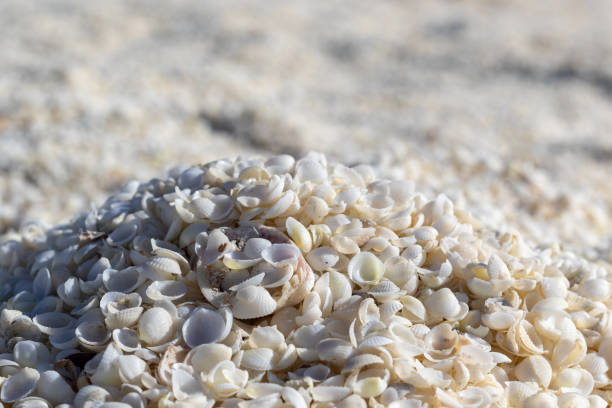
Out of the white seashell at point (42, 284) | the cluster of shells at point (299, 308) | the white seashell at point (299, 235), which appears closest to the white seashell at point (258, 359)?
the cluster of shells at point (299, 308)

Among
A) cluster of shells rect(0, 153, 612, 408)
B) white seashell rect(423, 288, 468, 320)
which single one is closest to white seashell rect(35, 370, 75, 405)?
cluster of shells rect(0, 153, 612, 408)

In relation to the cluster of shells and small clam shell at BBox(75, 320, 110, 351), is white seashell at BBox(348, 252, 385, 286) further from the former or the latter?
small clam shell at BBox(75, 320, 110, 351)

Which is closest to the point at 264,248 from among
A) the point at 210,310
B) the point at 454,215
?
the point at 210,310

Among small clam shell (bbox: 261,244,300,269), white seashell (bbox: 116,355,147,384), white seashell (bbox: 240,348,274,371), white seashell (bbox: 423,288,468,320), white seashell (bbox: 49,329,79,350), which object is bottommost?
white seashell (bbox: 49,329,79,350)

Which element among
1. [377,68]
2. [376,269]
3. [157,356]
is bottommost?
[377,68]

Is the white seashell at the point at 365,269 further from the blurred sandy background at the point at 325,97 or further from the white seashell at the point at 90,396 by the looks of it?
the blurred sandy background at the point at 325,97

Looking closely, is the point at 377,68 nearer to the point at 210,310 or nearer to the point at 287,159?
the point at 287,159

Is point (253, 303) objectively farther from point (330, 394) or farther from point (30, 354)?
point (30, 354)
